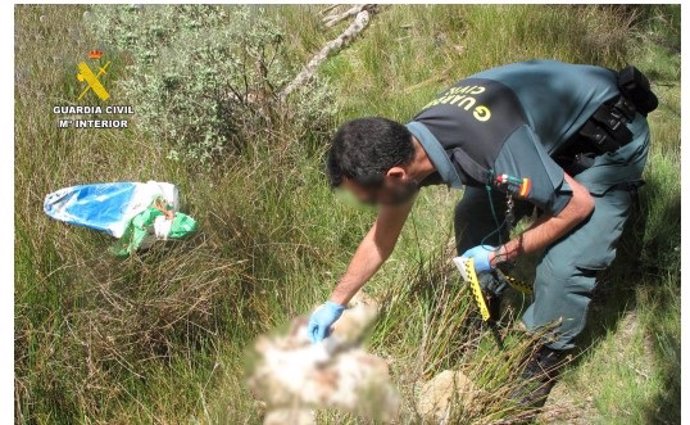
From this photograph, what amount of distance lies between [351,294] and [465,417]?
1.65 ft

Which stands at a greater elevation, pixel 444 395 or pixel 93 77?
pixel 93 77

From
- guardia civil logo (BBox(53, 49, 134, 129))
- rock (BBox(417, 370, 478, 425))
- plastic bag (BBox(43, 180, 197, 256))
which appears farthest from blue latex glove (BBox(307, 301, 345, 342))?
guardia civil logo (BBox(53, 49, 134, 129))

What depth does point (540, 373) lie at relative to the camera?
2352 millimetres

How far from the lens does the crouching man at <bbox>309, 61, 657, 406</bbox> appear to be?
1888 millimetres

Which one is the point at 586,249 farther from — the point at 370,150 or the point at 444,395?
the point at 370,150

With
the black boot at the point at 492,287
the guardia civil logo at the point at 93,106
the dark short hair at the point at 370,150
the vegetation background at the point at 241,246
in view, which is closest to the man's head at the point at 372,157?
the dark short hair at the point at 370,150

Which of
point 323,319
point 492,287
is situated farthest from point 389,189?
point 492,287

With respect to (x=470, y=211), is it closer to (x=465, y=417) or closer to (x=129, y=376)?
(x=465, y=417)

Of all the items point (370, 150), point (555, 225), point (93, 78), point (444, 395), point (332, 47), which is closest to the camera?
point (370, 150)

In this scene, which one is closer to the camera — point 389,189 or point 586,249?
point 389,189

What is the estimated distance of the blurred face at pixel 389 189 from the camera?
73.9 inches

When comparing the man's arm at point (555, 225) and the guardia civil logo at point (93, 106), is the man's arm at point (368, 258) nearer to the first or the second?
the man's arm at point (555, 225)

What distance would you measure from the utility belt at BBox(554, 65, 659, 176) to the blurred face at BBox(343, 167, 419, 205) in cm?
58

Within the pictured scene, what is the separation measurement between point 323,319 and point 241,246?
2.04 feet
